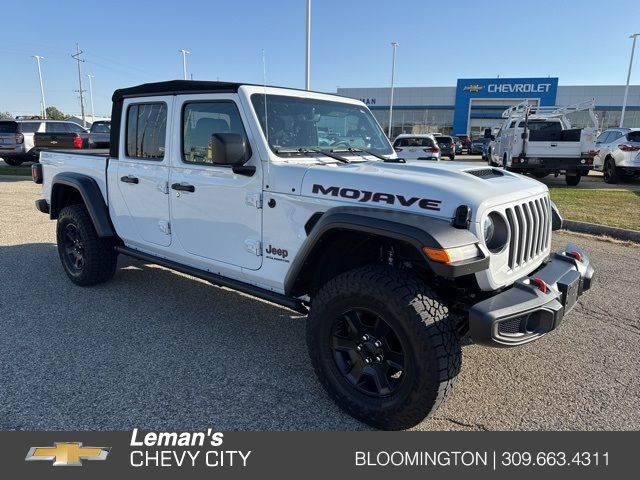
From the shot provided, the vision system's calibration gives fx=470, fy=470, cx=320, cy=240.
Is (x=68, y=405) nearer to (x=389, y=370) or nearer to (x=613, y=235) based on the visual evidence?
(x=389, y=370)

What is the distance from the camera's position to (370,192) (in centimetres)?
275

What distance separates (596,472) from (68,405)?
2.96m

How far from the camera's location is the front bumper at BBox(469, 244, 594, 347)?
Answer: 235cm

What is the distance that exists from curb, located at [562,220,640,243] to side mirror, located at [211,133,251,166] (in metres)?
6.77

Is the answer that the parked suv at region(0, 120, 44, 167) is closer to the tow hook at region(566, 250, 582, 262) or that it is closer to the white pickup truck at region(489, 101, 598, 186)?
the white pickup truck at region(489, 101, 598, 186)

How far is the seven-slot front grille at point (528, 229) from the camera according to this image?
279cm

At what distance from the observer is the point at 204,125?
361 centimetres

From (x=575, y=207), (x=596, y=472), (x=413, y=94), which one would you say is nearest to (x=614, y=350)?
(x=596, y=472)

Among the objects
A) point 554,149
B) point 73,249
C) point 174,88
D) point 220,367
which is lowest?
point 220,367

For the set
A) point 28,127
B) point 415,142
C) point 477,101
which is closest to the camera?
point 415,142

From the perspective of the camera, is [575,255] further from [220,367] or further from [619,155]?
[619,155]

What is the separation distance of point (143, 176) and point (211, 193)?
0.96 meters

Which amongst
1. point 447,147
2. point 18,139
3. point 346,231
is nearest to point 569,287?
point 346,231

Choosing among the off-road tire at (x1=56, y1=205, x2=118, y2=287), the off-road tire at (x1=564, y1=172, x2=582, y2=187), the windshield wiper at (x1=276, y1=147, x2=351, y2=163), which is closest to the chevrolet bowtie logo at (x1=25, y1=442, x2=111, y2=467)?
the windshield wiper at (x1=276, y1=147, x2=351, y2=163)
